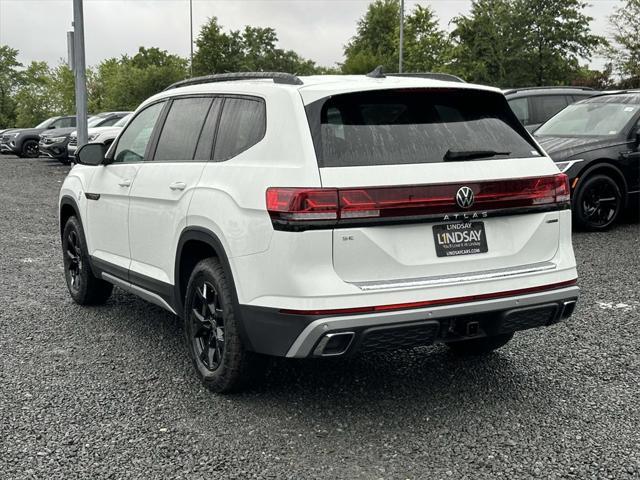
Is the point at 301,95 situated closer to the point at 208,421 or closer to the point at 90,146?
the point at 208,421

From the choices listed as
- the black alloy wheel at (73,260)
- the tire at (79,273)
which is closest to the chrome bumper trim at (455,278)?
the tire at (79,273)

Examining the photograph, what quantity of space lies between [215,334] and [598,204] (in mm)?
7359

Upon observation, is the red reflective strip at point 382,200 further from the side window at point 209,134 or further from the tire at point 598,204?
the tire at point 598,204

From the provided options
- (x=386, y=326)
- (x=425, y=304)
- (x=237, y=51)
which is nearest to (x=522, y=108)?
(x=425, y=304)

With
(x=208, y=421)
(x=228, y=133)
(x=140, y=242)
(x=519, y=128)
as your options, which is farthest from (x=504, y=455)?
(x=140, y=242)

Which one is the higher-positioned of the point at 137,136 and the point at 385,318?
the point at 137,136

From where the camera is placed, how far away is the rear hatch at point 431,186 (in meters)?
3.85

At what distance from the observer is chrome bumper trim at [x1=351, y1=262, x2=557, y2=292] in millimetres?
3861

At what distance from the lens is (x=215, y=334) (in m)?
4.51

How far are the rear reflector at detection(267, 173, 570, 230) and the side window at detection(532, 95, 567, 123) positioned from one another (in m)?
11.1

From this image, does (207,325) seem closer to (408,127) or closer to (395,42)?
(408,127)

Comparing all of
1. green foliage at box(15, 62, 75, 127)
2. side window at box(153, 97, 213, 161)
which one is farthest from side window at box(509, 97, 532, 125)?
green foliage at box(15, 62, 75, 127)

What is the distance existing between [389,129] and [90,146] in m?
2.80

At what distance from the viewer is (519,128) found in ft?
14.8
